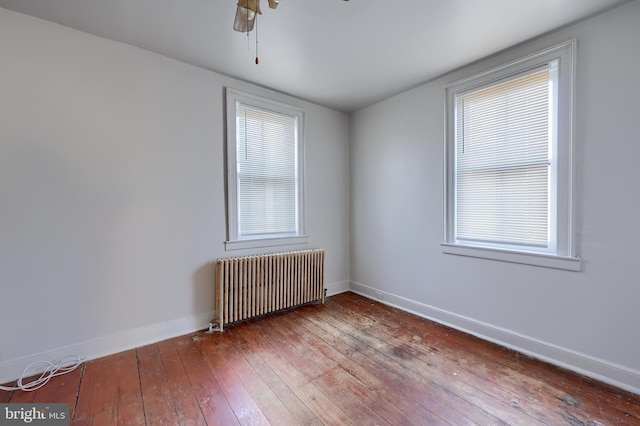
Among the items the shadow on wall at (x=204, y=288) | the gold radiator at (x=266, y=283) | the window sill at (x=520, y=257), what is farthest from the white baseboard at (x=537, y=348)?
the shadow on wall at (x=204, y=288)

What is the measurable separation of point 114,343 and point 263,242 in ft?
5.33

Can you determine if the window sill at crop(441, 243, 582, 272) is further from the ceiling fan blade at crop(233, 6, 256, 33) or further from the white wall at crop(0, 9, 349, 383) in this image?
→ the ceiling fan blade at crop(233, 6, 256, 33)

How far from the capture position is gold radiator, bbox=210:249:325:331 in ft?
9.18

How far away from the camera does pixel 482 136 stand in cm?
265

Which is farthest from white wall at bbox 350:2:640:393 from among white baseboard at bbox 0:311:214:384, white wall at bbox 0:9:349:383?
white baseboard at bbox 0:311:214:384

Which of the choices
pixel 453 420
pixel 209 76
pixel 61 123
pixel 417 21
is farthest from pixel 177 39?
pixel 453 420

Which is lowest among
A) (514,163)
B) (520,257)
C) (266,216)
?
(520,257)

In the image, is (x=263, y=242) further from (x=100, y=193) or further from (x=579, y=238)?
(x=579, y=238)

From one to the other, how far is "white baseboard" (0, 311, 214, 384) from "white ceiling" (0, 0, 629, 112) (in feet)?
8.40

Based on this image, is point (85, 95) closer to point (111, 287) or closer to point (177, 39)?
point (177, 39)

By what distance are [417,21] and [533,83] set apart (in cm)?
119

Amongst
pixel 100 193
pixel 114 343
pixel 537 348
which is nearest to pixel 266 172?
pixel 100 193

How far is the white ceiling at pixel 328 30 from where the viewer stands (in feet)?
6.18

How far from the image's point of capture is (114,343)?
2.33 m
